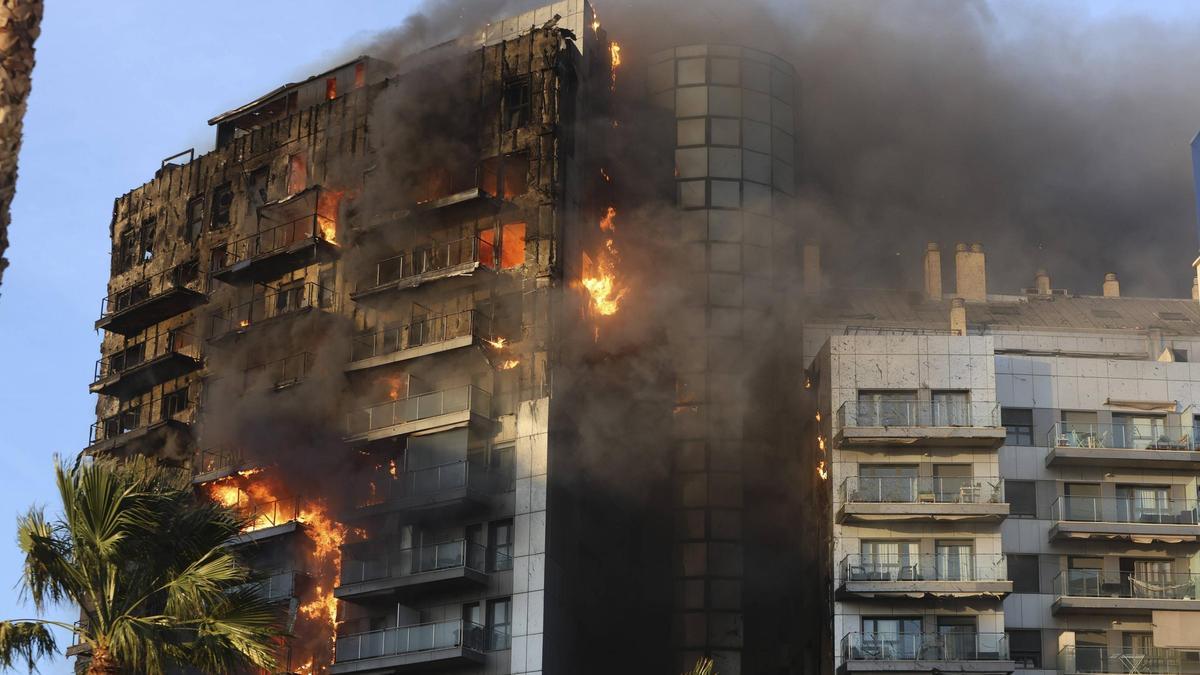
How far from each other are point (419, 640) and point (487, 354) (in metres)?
11.5

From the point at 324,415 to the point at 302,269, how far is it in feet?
25.7

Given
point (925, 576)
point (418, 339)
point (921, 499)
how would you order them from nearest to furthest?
point (925, 576)
point (921, 499)
point (418, 339)

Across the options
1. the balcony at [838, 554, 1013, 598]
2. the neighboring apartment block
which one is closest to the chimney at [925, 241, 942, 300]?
the neighboring apartment block

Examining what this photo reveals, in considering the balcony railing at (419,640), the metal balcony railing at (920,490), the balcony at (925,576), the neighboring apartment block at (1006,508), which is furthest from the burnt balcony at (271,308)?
the balcony at (925,576)

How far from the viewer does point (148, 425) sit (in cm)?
8412

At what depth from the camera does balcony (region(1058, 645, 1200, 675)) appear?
233ft

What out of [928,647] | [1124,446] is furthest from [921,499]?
[1124,446]

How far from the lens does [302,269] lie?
→ 80.2 metres

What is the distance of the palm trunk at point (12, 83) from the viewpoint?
21.8 m

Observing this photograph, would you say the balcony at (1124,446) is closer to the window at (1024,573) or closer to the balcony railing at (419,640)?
the window at (1024,573)

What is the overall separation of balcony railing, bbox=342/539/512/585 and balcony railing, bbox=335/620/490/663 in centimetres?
214

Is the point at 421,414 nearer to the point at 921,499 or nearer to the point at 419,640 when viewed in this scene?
the point at 419,640

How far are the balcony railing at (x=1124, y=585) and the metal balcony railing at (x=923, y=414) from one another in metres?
6.83

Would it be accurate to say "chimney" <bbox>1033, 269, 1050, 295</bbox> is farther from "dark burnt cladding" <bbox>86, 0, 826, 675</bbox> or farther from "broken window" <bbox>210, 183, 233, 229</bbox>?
"broken window" <bbox>210, 183, 233, 229</bbox>
